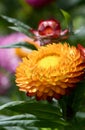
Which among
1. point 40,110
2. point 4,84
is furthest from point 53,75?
point 4,84

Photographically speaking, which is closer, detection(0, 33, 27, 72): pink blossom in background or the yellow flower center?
the yellow flower center

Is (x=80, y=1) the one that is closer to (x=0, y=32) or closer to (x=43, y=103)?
(x=0, y=32)

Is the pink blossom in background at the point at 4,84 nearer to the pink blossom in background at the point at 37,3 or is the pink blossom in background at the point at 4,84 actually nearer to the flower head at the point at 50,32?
the pink blossom in background at the point at 37,3

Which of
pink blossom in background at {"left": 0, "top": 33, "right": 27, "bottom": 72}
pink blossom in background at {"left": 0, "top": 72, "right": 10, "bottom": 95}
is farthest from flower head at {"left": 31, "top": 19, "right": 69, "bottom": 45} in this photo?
pink blossom in background at {"left": 0, "top": 72, "right": 10, "bottom": 95}

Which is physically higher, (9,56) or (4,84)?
(9,56)

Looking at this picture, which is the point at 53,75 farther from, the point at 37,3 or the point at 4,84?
the point at 37,3

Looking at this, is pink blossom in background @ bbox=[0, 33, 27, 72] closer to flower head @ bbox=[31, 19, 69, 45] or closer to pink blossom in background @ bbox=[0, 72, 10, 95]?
pink blossom in background @ bbox=[0, 72, 10, 95]

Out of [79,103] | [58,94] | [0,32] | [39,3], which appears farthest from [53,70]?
[0,32]

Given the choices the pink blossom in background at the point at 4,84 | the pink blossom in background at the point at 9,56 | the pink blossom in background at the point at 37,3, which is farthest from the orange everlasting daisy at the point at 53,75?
the pink blossom in background at the point at 37,3
